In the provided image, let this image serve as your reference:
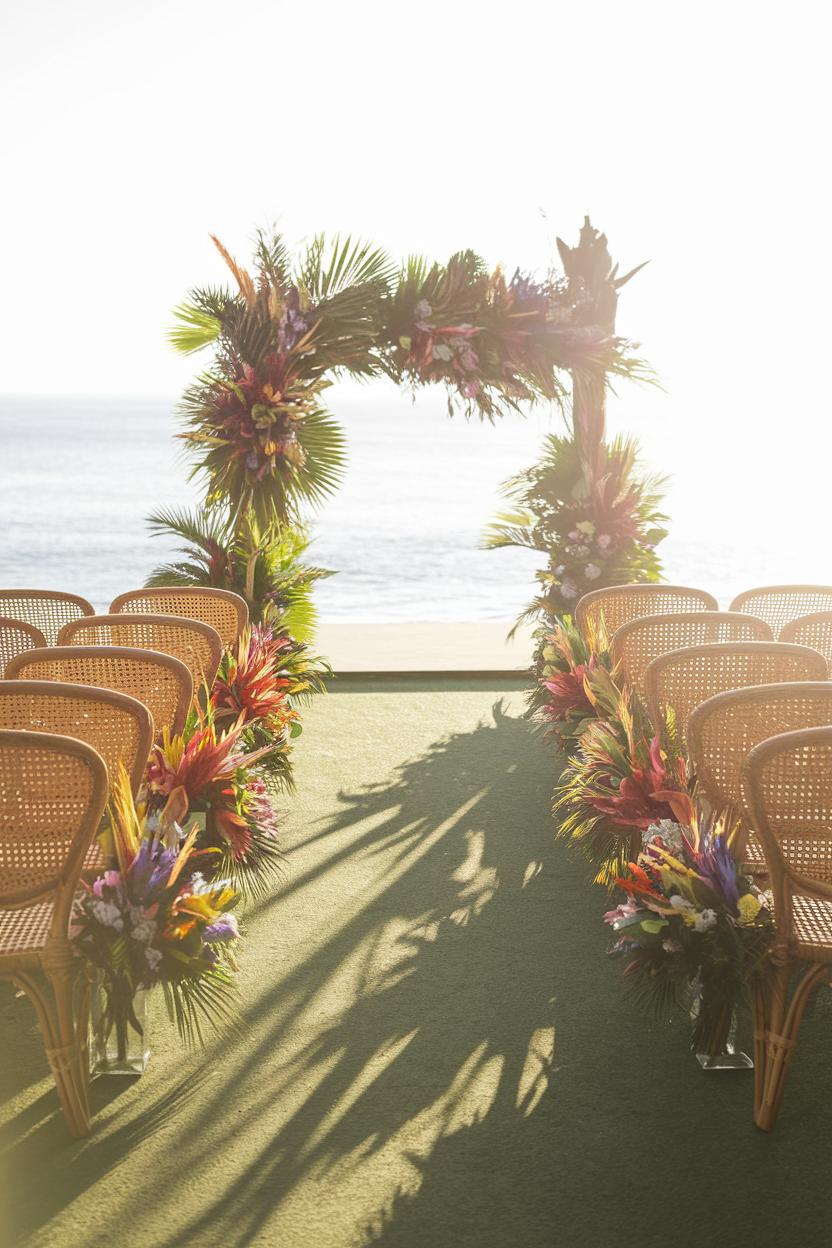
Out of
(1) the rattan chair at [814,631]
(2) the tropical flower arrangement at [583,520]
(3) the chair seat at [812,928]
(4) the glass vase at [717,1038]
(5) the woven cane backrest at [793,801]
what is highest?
(2) the tropical flower arrangement at [583,520]

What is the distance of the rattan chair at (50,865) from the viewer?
217cm

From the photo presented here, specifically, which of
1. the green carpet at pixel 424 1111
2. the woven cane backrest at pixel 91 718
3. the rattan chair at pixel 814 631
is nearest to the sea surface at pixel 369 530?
the rattan chair at pixel 814 631

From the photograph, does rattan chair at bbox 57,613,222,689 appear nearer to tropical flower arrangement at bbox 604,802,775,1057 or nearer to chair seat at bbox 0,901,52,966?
chair seat at bbox 0,901,52,966

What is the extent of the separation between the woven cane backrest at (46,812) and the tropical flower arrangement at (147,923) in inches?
3.6

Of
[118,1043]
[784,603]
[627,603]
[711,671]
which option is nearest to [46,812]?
[118,1043]

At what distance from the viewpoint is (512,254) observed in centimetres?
557

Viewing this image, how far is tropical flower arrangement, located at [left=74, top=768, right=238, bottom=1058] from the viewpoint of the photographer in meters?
2.34

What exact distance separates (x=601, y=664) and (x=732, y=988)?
5.73 feet

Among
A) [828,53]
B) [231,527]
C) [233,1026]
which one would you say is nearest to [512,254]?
[231,527]

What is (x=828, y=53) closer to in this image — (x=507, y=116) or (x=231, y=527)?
(x=507, y=116)

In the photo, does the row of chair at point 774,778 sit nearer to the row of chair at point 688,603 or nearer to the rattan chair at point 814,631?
the rattan chair at point 814,631

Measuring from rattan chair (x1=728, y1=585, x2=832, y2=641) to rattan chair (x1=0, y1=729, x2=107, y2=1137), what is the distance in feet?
9.51

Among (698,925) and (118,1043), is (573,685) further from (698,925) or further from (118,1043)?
(118,1043)

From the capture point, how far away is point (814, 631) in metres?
3.99
